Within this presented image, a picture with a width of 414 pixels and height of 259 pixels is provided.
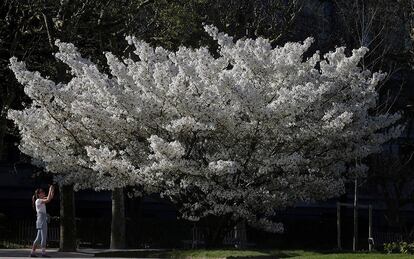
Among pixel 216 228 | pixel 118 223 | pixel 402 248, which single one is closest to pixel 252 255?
pixel 402 248

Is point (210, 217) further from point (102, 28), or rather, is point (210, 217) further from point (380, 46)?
point (380, 46)

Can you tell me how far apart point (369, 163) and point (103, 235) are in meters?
13.3

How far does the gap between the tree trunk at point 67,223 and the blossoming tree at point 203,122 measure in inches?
92.4

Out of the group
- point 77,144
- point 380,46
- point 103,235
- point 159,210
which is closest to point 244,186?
point 77,144

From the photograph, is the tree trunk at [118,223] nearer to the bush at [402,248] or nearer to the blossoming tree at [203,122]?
the blossoming tree at [203,122]

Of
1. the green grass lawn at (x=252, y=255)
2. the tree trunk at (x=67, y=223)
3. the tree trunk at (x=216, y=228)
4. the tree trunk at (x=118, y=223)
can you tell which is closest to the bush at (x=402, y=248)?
the green grass lawn at (x=252, y=255)

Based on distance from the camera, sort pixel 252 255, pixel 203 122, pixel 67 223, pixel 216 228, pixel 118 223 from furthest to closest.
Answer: pixel 118 223 → pixel 67 223 → pixel 216 228 → pixel 203 122 → pixel 252 255

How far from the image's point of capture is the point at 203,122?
75.2ft

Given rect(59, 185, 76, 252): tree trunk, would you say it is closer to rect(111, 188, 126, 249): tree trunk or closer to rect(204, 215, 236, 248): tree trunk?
rect(111, 188, 126, 249): tree trunk

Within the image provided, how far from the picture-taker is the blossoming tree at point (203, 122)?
22.7 meters

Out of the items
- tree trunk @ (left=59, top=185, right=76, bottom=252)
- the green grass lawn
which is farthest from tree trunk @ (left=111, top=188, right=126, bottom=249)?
the green grass lawn

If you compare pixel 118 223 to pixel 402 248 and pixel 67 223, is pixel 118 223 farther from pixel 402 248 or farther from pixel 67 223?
pixel 402 248

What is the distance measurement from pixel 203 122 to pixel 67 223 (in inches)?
286

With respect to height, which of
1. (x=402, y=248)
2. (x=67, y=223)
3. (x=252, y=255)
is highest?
(x=67, y=223)
